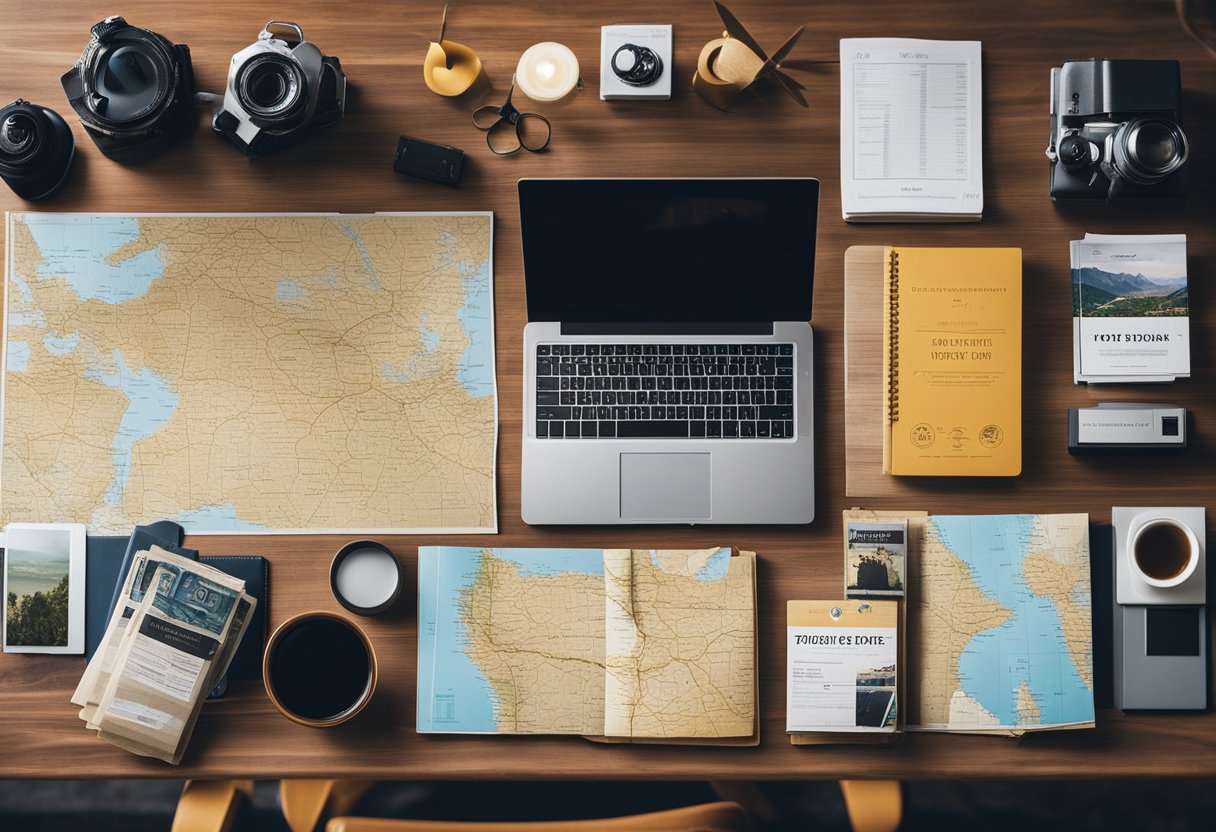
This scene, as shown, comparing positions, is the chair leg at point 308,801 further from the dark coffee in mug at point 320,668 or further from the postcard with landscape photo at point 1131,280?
the postcard with landscape photo at point 1131,280

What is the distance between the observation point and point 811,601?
3.87 feet

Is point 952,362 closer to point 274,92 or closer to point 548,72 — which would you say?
point 548,72

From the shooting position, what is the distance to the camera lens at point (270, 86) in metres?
1.16

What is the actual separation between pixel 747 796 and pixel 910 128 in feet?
3.42

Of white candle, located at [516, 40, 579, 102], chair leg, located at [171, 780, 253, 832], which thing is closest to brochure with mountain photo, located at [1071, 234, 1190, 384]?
white candle, located at [516, 40, 579, 102]

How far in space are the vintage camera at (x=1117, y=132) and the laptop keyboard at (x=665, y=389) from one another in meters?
0.48

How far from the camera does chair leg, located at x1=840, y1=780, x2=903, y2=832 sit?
1175mm

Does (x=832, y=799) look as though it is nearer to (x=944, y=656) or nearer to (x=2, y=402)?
(x=944, y=656)

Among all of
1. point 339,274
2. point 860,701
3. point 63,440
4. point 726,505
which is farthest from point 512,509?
point 63,440

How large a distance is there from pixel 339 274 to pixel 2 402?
51 centimetres

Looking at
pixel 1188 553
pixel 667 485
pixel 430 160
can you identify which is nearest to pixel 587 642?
pixel 667 485

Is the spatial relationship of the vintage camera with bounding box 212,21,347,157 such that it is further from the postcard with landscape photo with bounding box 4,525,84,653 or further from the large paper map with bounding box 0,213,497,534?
the postcard with landscape photo with bounding box 4,525,84,653

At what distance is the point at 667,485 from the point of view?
3.92 ft

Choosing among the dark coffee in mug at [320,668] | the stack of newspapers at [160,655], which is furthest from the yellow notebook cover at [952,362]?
the stack of newspapers at [160,655]
